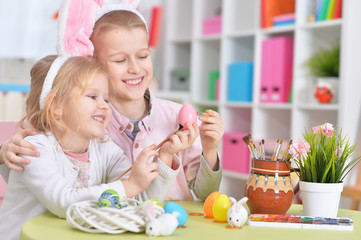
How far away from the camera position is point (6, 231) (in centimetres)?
120

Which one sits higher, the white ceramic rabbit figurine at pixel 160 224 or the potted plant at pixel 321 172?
the potted plant at pixel 321 172

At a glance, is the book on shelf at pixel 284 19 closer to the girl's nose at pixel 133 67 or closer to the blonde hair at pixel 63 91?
the girl's nose at pixel 133 67

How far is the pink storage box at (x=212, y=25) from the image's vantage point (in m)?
3.64

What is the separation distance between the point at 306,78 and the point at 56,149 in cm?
211

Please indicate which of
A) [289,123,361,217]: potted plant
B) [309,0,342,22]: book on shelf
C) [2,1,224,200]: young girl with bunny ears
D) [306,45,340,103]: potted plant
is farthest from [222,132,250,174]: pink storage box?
[289,123,361,217]: potted plant

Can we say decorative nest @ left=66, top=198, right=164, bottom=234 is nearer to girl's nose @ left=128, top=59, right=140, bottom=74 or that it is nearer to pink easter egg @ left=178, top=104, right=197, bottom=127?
pink easter egg @ left=178, top=104, right=197, bottom=127

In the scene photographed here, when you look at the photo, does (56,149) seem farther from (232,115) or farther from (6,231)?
(232,115)

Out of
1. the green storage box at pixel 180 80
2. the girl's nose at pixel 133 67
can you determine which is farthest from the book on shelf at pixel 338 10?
the girl's nose at pixel 133 67

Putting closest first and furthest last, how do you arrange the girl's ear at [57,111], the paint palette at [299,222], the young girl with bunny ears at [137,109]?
the paint palette at [299,222] → the girl's ear at [57,111] → the young girl with bunny ears at [137,109]

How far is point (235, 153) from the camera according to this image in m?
3.39

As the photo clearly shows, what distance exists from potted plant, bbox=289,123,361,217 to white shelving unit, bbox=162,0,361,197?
173cm

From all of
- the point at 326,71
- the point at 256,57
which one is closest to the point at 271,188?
the point at 326,71

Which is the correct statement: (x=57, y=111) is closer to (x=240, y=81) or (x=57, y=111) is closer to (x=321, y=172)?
(x=321, y=172)

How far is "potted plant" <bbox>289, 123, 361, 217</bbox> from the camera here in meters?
1.05
